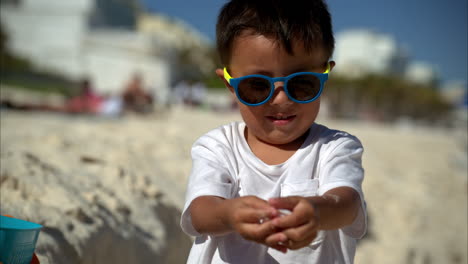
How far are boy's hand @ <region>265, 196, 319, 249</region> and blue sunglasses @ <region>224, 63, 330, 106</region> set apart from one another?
1.44 feet

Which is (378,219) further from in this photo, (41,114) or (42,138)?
(41,114)

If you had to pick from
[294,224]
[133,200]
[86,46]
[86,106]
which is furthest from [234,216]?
[86,46]

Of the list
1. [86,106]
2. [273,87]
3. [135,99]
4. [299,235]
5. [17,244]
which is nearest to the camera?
Result: [299,235]

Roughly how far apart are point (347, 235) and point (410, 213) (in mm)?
3453

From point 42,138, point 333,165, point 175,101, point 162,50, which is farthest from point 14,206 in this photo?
point 162,50

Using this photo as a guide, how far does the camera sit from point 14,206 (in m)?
2.13

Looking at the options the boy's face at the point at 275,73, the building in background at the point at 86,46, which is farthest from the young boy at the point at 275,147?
the building in background at the point at 86,46

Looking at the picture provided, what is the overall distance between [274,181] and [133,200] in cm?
156

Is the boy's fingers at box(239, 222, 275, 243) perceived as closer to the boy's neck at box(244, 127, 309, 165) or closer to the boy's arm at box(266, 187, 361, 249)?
the boy's arm at box(266, 187, 361, 249)

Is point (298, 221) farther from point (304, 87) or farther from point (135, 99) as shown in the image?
point (135, 99)

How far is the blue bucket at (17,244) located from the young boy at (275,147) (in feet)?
1.60

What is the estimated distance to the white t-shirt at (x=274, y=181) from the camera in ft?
4.74

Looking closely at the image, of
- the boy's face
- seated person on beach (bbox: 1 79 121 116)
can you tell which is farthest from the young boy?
seated person on beach (bbox: 1 79 121 116)

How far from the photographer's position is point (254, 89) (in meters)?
1.47
